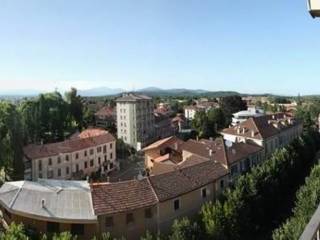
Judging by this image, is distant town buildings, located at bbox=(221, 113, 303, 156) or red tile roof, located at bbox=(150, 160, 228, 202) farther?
distant town buildings, located at bbox=(221, 113, 303, 156)

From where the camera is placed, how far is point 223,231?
64.8ft

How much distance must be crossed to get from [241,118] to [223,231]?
4551 centimetres

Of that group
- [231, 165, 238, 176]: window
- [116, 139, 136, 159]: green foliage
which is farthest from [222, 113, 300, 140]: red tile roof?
[116, 139, 136, 159]: green foliage

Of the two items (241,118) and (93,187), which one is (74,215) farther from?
(241,118)

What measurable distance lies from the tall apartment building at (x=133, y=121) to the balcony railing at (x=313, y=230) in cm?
5749

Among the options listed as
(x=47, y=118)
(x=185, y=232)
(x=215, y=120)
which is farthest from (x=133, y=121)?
(x=185, y=232)

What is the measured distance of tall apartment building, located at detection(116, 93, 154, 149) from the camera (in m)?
61.7

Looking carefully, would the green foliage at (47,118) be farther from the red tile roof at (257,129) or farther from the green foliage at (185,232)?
the green foliage at (185,232)

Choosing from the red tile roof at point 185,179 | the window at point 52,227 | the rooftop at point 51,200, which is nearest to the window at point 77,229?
the rooftop at point 51,200

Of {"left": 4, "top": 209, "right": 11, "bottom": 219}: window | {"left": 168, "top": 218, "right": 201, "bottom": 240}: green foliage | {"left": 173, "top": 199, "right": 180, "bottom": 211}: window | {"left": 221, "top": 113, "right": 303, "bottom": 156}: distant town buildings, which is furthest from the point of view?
{"left": 221, "top": 113, "right": 303, "bottom": 156}: distant town buildings

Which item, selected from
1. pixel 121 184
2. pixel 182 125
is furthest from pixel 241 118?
pixel 121 184

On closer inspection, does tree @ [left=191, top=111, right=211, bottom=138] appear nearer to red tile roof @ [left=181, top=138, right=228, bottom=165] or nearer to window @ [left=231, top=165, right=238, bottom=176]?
red tile roof @ [left=181, top=138, right=228, bottom=165]

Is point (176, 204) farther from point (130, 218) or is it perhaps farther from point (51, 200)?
point (51, 200)

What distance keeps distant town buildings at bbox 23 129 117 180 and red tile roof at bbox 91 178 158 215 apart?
16.7m
